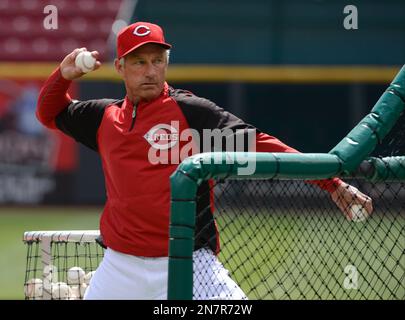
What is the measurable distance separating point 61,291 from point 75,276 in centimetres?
10

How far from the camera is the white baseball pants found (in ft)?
12.5

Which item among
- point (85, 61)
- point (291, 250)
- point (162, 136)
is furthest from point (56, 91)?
point (291, 250)

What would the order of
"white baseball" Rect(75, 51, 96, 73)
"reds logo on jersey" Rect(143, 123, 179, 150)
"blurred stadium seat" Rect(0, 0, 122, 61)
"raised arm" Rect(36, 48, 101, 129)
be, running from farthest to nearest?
"blurred stadium seat" Rect(0, 0, 122, 61), "raised arm" Rect(36, 48, 101, 129), "white baseball" Rect(75, 51, 96, 73), "reds logo on jersey" Rect(143, 123, 179, 150)

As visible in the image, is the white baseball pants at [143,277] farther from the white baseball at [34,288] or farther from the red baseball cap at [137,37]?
the red baseball cap at [137,37]

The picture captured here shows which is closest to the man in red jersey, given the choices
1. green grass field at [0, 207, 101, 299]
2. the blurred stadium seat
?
green grass field at [0, 207, 101, 299]

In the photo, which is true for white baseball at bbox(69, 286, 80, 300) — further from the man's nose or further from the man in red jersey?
the man's nose

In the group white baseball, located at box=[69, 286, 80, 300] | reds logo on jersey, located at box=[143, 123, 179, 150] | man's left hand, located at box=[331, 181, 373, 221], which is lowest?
white baseball, located at box=[69, 286, 80, 300]

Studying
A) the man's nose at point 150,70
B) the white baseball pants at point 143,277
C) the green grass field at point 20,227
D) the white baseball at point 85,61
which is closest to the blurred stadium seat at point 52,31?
the green grass field at point 20,227

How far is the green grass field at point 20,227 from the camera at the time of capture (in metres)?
9.01

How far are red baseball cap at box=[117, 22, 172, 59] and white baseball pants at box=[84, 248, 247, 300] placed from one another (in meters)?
0.90

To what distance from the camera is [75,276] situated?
4703mm

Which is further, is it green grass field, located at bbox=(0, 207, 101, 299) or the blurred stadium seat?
the blurred stadium seat

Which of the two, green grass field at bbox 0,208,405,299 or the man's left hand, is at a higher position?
the man's left hand
